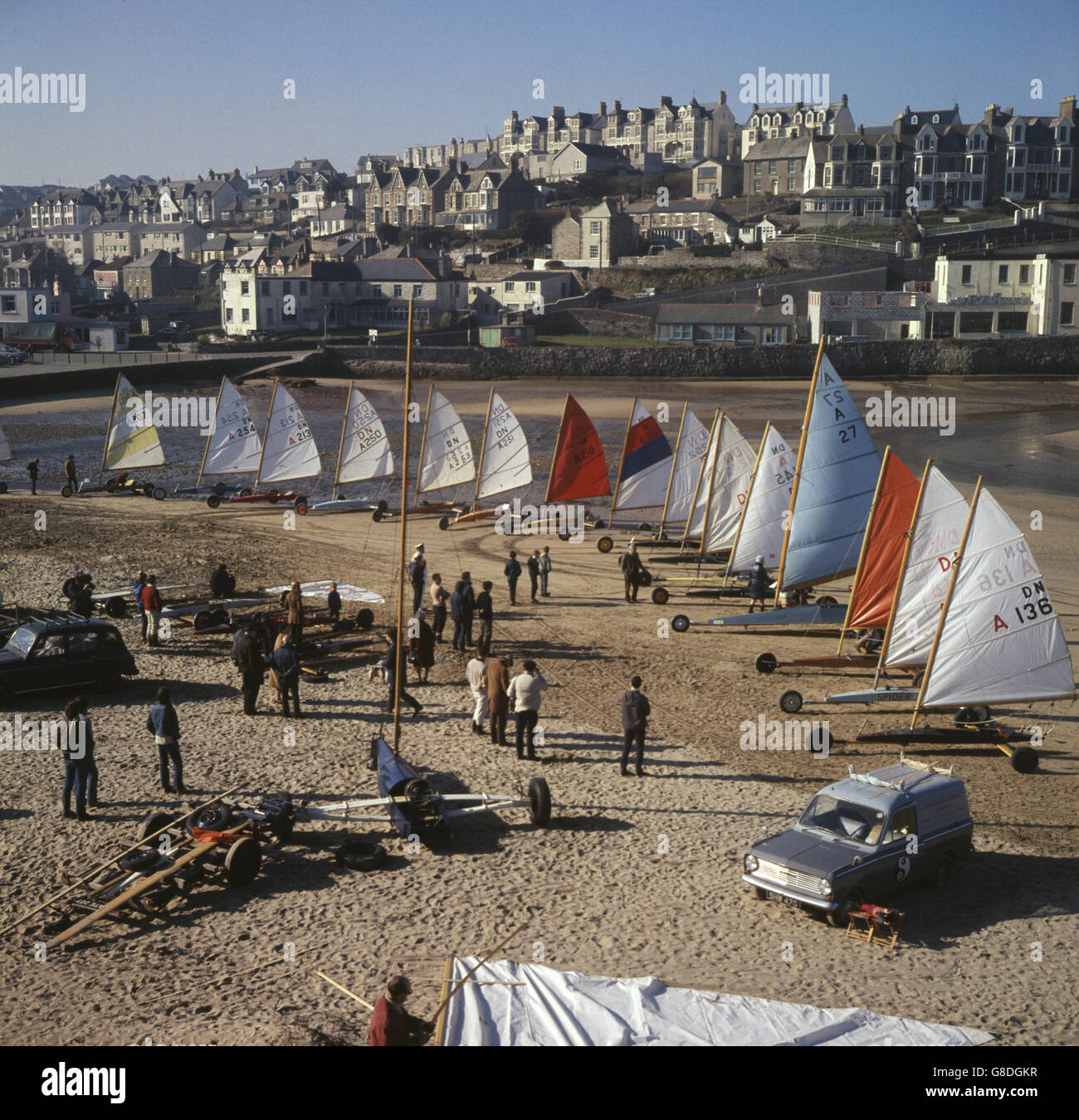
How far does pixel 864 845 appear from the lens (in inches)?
508

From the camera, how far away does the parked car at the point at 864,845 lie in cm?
1248

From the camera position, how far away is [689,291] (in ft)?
331

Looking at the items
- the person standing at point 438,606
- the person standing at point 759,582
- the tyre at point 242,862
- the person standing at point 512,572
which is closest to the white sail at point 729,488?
the person standing at point 759,582

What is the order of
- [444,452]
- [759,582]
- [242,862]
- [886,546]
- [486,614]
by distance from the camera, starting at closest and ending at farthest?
[242,862] → [886,546] → [486,614] → [759,582] → [444,452]

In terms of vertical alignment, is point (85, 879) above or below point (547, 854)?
above

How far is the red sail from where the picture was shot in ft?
113

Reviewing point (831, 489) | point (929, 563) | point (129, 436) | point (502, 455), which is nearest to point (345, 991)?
point (929, 563)

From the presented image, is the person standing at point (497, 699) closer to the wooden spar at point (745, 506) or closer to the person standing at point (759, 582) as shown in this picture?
the person standing at point (759, 582)

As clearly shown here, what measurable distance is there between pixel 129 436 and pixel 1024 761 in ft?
113

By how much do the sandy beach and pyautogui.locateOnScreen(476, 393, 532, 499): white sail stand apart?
8.06 metres

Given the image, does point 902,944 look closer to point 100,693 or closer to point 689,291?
point 100,693

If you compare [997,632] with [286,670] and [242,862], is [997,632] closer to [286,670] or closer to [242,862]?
[286,670]

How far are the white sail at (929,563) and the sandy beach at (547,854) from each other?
5.98 ft
